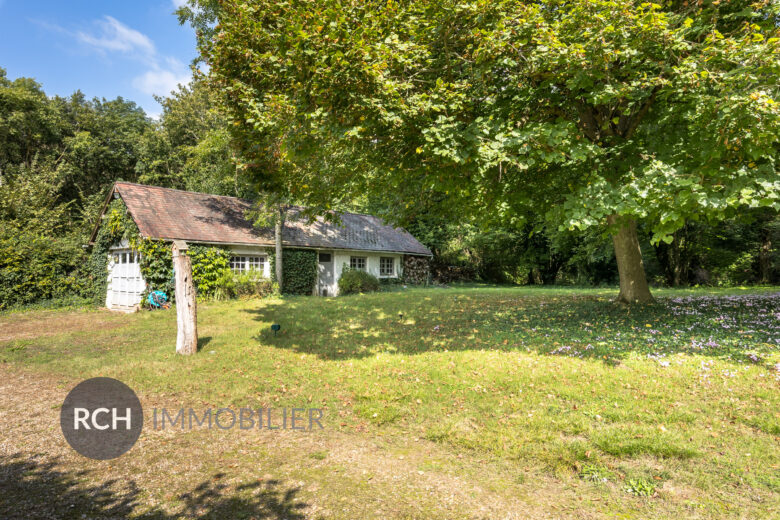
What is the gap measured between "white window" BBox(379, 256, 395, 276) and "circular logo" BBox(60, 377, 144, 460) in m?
18.8

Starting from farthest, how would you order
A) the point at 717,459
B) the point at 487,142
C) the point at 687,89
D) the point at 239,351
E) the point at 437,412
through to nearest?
the point at 239,351
the point at 487,142
the point at 687,89
the point at 437,412
the point at 717,459

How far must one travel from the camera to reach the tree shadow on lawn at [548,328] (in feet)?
24.1

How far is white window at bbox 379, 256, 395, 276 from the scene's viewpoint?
25391 mm

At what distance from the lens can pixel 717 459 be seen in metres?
4.18

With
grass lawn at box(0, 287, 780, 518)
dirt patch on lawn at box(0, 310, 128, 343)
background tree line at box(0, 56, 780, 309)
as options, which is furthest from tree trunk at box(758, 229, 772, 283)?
dirt patch on lawn at box(0, 310, 128, 343)

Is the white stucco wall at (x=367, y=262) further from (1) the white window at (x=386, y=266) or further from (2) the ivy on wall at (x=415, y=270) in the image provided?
(2) the ivy on wall at (x=415, y=270)

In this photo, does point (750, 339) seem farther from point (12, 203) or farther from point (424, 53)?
point (12, 203)

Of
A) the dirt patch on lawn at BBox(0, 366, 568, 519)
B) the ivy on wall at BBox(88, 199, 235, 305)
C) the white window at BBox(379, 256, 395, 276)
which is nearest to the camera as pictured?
the dirt patch on lawn at BBox(0, 366, 568, 519)

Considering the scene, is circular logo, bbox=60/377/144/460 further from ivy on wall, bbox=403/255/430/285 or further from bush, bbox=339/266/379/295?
ivy on wall, bbox=403/255/430/285

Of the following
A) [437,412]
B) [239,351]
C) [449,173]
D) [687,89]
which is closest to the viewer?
[437,412]

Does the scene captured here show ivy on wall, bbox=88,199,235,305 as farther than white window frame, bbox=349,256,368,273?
No

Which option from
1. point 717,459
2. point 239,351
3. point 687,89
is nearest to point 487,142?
point 687,89

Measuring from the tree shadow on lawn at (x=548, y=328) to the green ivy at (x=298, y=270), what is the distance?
657 cm

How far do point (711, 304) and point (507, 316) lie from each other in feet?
18.8
